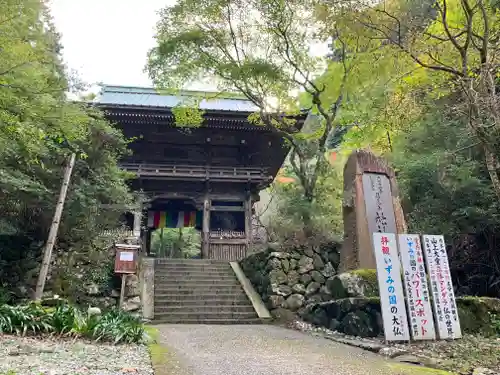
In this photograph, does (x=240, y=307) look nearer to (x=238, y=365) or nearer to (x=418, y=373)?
(x=238, y=365)

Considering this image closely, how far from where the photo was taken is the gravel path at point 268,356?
3.60 meters

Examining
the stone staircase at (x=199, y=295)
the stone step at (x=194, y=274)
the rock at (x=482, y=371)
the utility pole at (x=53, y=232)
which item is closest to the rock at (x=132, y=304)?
the stone staircase at (x=199, y=295)

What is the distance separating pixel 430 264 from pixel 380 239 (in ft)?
2.85

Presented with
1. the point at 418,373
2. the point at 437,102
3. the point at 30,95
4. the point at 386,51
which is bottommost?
the point at 418,373

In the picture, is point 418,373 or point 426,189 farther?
point 426,189

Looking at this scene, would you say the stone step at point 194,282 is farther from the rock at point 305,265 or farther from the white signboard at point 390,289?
the white signboard at point 390,289

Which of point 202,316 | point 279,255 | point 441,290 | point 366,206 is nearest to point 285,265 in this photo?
point 279,255

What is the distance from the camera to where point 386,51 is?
655 cm

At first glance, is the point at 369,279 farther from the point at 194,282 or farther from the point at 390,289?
the point at 194,282

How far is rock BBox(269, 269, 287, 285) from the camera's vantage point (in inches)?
348

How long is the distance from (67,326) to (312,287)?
560 centimetres

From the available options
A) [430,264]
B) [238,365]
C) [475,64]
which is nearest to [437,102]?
[475,64]

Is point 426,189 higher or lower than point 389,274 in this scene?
higher

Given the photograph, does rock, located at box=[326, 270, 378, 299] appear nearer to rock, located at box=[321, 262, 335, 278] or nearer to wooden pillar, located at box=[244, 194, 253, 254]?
rock, located at box=[321, 262, 335, 278]
